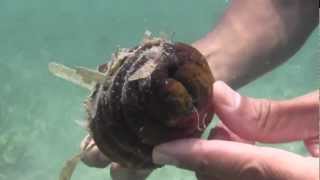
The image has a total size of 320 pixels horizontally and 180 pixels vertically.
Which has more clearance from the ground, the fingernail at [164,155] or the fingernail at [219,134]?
the fingernail at [164,155]

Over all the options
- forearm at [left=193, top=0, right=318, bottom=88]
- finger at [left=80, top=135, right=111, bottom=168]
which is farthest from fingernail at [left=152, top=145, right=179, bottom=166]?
forearm at [left=193, top=0, right=318, bottom=88]

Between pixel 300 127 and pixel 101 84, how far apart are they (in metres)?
0.94

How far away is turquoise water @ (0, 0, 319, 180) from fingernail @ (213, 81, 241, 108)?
0.49m

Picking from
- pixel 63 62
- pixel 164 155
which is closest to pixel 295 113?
pixel 164 155

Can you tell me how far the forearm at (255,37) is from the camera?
Result: 368 centimetres

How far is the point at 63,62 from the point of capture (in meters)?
25.0

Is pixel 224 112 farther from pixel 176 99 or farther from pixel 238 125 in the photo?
pixel 176 99

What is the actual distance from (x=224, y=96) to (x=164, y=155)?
372 mm

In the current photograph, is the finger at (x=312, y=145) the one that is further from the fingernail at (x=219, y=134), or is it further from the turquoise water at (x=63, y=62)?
the turquoise water at (x=63, y=62)

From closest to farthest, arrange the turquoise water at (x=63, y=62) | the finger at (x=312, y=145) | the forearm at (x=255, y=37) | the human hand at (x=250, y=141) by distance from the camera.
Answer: the human hand at (x=250, y=141) < the finger at (x=312, y=145) < the forearm at (x=255, y=37) < the turquoise water at (x=63, y=62)

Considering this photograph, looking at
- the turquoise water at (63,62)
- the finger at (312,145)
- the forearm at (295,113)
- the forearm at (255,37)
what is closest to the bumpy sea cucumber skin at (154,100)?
the forearm at (295,113)

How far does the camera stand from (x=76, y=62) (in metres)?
25.4

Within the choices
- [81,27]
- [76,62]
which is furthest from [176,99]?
[81,27]

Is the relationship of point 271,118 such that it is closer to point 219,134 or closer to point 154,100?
point 219,134
